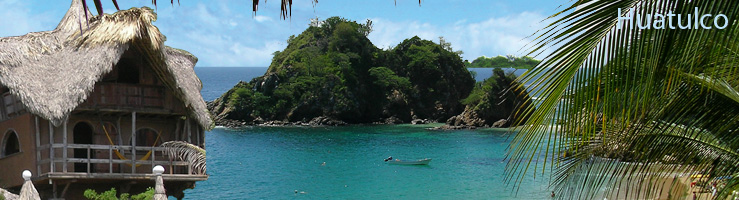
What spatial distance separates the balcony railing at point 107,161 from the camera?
52.4ft

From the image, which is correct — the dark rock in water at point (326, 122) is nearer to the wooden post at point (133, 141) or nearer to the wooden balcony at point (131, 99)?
the wooden balcony at point (131, 99)

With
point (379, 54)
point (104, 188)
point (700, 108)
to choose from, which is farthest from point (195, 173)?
point (379, 54)

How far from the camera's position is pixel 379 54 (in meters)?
88.2

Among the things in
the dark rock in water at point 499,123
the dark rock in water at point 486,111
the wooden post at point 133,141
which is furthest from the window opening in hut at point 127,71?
the dark rock in water at point 499,123

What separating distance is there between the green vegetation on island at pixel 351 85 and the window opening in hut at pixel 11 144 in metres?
61.3

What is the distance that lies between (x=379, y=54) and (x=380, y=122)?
8.82m

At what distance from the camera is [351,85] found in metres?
83.0

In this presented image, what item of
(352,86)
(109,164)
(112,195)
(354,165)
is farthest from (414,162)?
(112,195)

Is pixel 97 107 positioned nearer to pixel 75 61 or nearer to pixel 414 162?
pixel 75 61

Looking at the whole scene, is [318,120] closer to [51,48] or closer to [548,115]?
[51,48]

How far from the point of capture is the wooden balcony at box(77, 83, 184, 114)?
54.6 feet

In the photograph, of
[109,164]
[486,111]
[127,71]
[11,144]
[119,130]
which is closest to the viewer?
[109,164]

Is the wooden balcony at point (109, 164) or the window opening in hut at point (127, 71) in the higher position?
the window opening in hut at point (127, 71)

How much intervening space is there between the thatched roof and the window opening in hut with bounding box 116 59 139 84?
3.19ft
